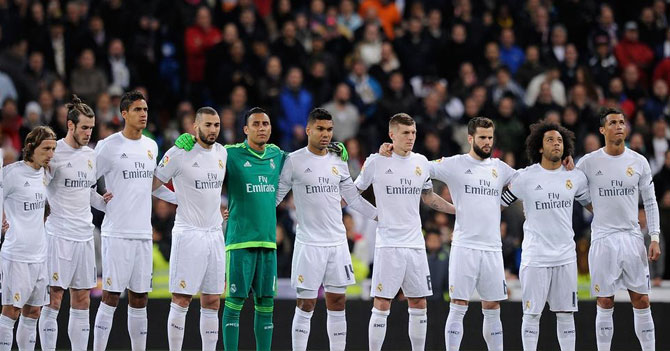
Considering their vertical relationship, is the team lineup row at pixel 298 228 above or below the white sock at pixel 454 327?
above

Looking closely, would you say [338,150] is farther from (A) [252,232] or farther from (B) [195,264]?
(B) [195,264]

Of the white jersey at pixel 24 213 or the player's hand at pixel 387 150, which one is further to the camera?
the player's hand at pixel 387 150

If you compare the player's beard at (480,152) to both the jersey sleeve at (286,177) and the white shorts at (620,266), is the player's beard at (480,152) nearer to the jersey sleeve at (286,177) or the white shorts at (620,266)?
the white shorts at (620,266)

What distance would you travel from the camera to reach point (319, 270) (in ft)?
50.9

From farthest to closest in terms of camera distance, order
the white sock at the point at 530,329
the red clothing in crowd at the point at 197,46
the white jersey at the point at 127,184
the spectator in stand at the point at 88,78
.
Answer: the red clothing in crowd at the point at 197,46
the spectator in stand at the point at 88,78
the white sock at the point at 530,329
the white jersey at the point at 127,184

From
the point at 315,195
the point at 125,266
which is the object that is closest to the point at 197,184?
the point at 125,266

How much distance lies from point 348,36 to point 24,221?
418 inches

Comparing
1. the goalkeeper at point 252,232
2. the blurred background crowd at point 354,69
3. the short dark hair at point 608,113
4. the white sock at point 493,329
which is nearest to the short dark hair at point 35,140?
the goalkeeper at point 252,232

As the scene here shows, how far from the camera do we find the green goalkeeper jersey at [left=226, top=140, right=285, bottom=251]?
50.2 feet

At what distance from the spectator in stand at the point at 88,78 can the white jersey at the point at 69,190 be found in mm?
6609

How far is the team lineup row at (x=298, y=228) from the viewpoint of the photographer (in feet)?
50.1

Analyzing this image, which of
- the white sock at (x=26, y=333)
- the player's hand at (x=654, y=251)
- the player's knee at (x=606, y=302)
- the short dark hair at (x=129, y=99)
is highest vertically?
the short dark hair at (x=129, y=99)

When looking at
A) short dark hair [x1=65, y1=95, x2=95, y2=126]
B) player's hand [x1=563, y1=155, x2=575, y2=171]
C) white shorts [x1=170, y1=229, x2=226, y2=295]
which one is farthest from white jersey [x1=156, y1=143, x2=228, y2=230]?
player's hand [x1=563, y1=155, x2=575, y2=171]

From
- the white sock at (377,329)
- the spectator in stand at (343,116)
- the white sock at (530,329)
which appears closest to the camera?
the white sock at (377,329)
